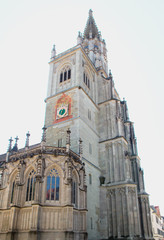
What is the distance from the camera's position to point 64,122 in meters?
29.1

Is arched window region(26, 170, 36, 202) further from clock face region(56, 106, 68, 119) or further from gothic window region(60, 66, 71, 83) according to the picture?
gothic window region(60, 66, 71, 83)

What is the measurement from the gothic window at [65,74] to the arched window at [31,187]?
57.4 ft

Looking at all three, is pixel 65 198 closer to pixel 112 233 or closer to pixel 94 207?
pixel 94 207

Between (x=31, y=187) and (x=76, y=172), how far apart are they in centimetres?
463

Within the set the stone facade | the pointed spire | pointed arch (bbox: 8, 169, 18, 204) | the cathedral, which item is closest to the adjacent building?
the cathedral

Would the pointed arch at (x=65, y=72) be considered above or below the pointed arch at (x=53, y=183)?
above

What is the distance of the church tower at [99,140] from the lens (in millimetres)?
25312

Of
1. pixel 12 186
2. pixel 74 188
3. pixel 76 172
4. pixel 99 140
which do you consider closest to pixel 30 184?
pixel 12 186

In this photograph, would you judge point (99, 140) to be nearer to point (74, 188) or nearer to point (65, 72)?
point (74, 188)

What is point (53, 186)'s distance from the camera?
20.1 m

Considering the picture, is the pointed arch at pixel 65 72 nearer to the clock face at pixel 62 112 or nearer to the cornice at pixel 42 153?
the clock face at pixel 62 112

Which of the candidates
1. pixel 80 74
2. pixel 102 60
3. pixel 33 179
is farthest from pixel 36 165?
pixel 102 60

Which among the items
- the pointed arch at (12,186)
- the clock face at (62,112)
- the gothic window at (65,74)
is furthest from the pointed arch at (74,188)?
the gothic window at (65,74)

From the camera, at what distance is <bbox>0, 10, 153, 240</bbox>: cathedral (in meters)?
18.9
